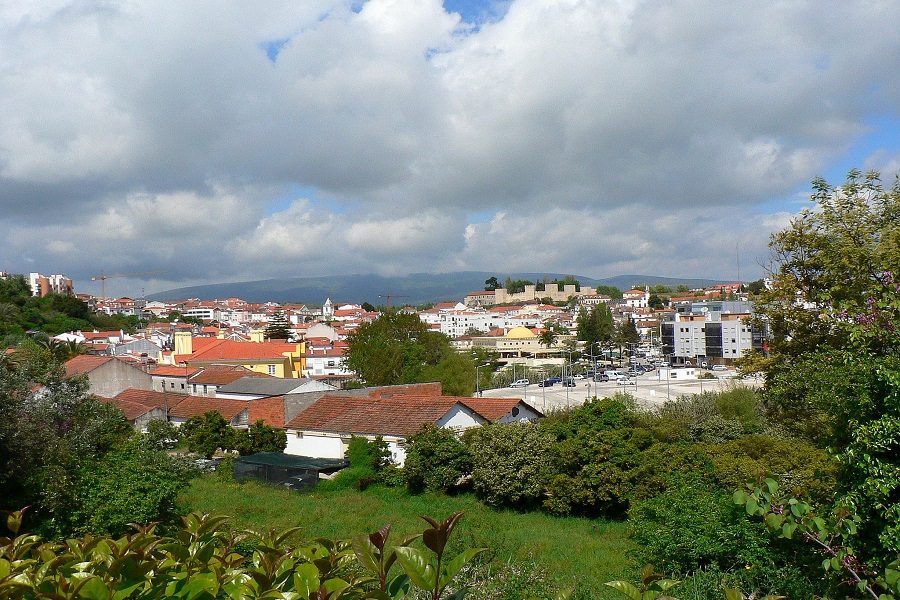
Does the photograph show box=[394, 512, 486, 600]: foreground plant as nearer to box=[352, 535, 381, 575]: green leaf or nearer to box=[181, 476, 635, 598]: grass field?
box=[352, 535, 381, 575]: green leaf

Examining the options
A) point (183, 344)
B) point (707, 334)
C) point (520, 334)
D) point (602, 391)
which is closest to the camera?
point (602, 391)

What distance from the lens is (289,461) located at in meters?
23.0

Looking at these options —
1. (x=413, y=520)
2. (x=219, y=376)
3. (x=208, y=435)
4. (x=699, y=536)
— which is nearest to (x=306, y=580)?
(x=699, y=536)

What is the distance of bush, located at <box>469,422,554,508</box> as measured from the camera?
754 inches

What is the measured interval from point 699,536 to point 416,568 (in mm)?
9456

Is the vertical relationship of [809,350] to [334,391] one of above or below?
above

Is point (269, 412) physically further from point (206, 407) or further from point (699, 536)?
point (699, 536)

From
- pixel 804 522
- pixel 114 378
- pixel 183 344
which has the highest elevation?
pixel 804 522

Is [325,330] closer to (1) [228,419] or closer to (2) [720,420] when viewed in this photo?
(1) [228,419]

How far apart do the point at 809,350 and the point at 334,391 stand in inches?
829

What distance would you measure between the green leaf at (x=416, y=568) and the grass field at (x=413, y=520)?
8.68 m

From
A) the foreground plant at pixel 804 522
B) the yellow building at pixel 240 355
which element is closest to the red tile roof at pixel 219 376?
the yellow building at pixel 240 355

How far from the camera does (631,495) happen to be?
17641mm

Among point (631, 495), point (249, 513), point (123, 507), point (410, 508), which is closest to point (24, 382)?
point (123, 507)
